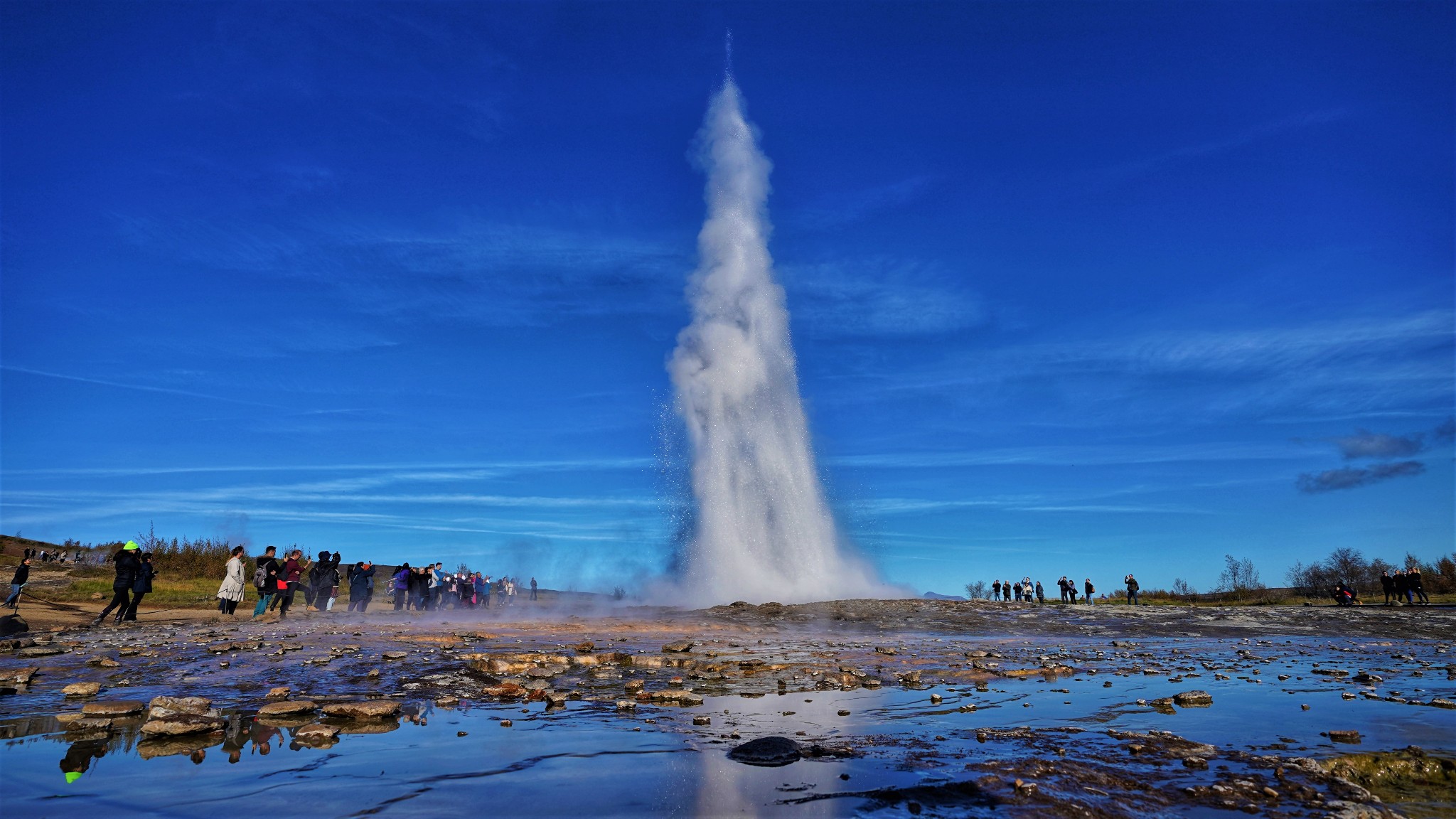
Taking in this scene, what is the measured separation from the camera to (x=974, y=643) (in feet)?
62.0

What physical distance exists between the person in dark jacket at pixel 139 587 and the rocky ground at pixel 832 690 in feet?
3.97

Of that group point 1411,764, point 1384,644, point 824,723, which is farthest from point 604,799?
point 1384,644

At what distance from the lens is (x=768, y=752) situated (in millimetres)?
5883

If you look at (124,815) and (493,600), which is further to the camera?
(493,600)

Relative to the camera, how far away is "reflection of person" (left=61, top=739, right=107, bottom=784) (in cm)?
522

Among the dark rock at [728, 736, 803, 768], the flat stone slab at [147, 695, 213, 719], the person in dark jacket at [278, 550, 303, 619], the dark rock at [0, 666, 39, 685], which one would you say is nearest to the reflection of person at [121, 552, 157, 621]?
the person in dark jacket at [278, 550, 303, 619]

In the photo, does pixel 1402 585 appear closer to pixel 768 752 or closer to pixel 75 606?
pixel 768 752

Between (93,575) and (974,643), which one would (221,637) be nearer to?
(974,643)

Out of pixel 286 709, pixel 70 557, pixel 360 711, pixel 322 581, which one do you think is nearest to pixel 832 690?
pixel 360 711

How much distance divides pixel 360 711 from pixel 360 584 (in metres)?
28.0

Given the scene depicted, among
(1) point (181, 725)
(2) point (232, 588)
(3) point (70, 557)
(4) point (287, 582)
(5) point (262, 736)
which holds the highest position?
(3) point (70, 557)

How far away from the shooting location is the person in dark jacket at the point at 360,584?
31859 millimetres

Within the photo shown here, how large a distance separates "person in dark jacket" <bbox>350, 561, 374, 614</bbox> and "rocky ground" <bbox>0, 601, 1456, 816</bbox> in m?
9.81

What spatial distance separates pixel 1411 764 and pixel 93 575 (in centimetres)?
4899
